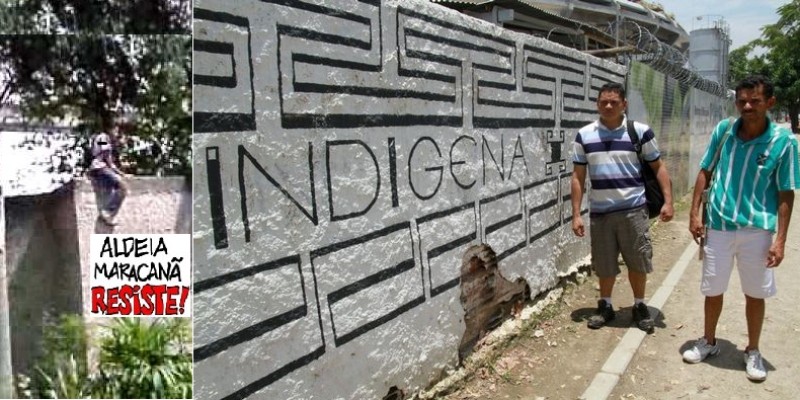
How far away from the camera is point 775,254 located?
12.7 feet

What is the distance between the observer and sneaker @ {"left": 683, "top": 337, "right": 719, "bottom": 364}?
4.36 metres

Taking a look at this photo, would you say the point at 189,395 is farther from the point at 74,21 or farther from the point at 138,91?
the point at 74,21

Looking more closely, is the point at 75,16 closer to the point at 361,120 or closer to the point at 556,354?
the point at 361,120

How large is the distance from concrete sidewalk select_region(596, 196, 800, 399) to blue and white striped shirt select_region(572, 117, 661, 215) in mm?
1048

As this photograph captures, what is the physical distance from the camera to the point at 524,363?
→ 14.7ft

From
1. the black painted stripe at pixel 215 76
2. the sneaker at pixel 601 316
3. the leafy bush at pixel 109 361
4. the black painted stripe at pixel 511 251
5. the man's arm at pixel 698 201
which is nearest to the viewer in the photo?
the leafy bush at pixel 109 361

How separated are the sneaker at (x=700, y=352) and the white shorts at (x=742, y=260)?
16.3 inches

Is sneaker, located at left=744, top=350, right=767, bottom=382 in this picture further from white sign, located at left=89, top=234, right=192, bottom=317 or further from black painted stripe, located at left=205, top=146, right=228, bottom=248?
white sign, located at left=89, top=234, right=192, bottom=317

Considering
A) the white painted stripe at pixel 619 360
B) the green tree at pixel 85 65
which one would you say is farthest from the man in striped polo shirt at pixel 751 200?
the green tree at pixel 85 65

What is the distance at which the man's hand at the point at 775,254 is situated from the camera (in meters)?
3.86

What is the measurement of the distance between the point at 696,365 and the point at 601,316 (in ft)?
3.03

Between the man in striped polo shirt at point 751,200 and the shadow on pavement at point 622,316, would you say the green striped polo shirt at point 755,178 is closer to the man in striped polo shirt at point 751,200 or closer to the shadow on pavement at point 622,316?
the man in striped polo shirt at point 751,200

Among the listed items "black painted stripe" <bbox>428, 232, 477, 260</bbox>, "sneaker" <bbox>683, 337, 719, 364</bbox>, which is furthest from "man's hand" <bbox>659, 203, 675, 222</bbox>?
"black painted stripe" <bbox>428, 232, 477, 260</bbox>

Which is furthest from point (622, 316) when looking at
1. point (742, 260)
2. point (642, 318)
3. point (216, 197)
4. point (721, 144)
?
point (216, 197)
